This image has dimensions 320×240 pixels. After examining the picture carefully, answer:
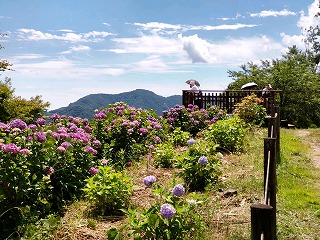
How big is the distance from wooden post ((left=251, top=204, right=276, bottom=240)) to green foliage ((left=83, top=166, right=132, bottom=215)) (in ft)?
7.45

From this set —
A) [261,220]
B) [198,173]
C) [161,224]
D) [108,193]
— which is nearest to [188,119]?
[198,173]

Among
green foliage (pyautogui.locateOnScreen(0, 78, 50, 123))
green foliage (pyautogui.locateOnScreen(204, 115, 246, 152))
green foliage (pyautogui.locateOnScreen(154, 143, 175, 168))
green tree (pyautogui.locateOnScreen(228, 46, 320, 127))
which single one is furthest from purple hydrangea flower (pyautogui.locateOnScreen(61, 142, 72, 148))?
green tree (pyautogui.locateOnScreen(228, 46, 320, 127))

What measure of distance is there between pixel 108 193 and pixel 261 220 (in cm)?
237

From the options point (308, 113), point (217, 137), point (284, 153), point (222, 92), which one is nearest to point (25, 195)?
point (217, 137)

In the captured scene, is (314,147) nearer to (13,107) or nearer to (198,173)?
(198,173)

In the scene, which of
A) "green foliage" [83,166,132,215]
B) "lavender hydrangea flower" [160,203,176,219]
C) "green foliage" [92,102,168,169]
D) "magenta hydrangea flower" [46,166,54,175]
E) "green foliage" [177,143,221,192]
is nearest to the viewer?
"lavender hydrangea flower" [160,203,176,219]

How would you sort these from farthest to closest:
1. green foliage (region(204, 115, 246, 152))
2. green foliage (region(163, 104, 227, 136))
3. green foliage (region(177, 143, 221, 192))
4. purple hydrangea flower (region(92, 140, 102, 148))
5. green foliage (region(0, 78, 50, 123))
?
green foliage (region(0, 78, 50, 123)), green foliage (region(163, 104, 227, 136)), green foliage (region(204, 115, 246, 152)), purple hydrangea flower (region(92, 140, 102, 148)), green foliage (region(177, 143, 221, 192))

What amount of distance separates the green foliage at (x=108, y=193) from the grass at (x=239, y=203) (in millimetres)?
178

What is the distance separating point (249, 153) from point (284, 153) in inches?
43.0

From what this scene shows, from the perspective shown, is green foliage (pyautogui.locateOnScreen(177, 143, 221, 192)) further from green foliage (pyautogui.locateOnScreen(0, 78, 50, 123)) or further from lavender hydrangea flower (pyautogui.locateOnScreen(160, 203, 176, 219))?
green foliage (pyautogui.locateOnScreen(0, 78, 50, 123))

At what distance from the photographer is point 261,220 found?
2.38 m

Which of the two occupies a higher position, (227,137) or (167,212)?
(227,137)

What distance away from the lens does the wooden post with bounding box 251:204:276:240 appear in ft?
7.68

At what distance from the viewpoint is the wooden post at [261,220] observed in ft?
7.68
